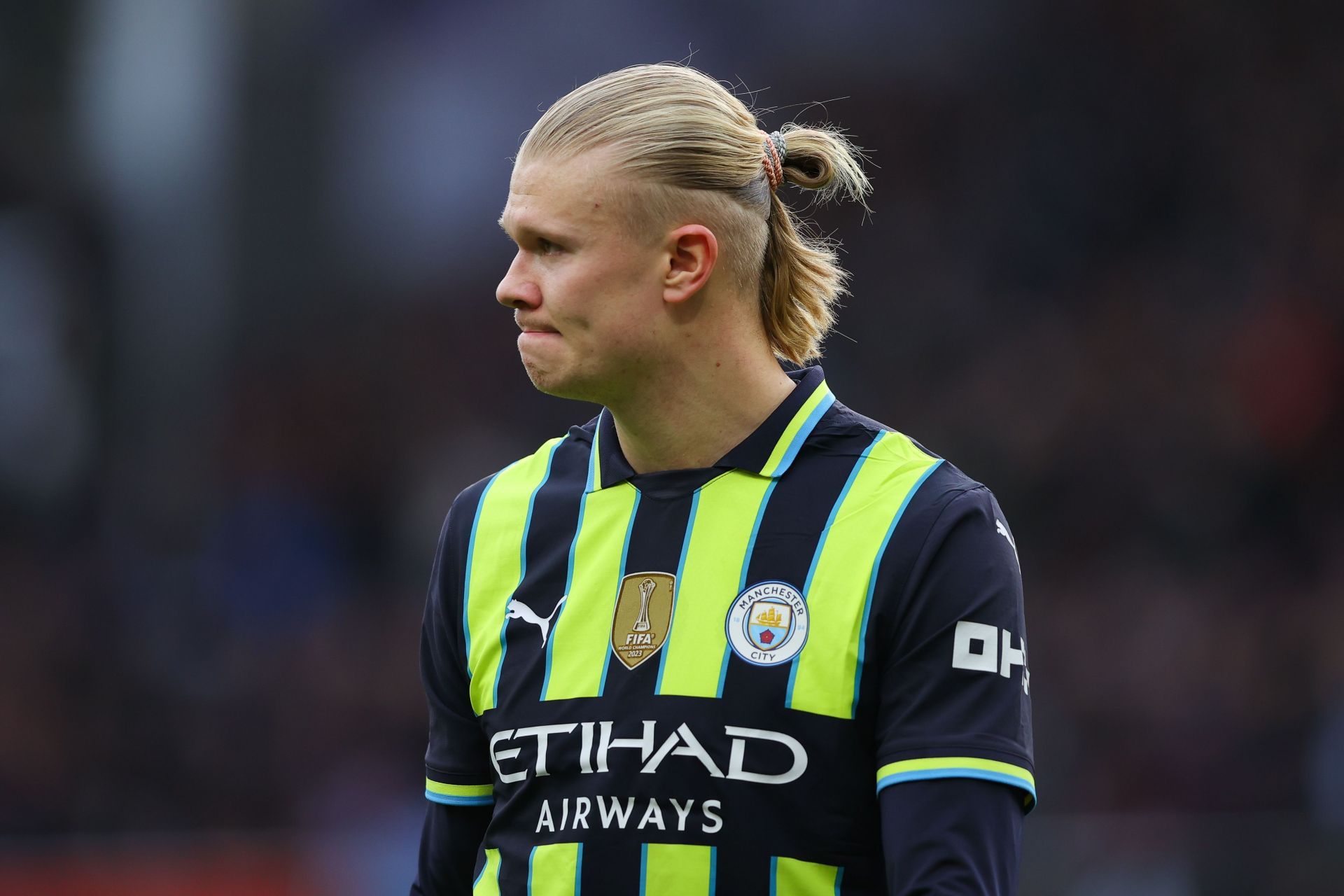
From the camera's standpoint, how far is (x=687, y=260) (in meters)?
2.18

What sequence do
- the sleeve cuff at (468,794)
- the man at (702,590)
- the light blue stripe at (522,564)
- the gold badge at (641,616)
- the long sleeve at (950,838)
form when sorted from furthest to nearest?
the sleeve cuff at (468,794) < the light blue stripe at (522,564) < the gold badge at (641,616) < the man at (702,590) < the long sleeve at (950,838)

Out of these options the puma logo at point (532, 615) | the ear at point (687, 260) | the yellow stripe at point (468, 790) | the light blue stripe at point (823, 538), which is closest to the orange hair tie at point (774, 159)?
the ear at point (687, 260)

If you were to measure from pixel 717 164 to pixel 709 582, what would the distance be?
56 centimetres

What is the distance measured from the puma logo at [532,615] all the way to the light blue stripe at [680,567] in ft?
0.53

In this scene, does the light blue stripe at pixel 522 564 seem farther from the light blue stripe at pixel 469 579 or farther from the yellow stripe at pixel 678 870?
the yellow stripe at pixel 678 870

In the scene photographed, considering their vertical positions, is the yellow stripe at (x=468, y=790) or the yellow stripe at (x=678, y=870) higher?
the yellow stripe at (x=468, y=790)

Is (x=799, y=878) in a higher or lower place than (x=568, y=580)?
lower

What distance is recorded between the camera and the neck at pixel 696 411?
2.22 m

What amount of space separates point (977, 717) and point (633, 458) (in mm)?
614

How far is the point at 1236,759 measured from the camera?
6.95 m

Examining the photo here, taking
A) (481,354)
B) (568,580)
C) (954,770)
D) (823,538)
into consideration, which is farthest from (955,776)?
(481,354)

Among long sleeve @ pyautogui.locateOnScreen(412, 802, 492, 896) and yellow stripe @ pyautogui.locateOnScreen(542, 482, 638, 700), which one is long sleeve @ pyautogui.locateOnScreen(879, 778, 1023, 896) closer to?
yellow stripe @ pyautogui.locateOnScreen(542, 482, 638, 700)

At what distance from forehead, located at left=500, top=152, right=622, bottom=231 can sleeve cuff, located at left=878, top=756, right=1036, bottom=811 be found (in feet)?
2.59

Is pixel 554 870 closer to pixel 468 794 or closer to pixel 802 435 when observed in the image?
pixel 468 794
